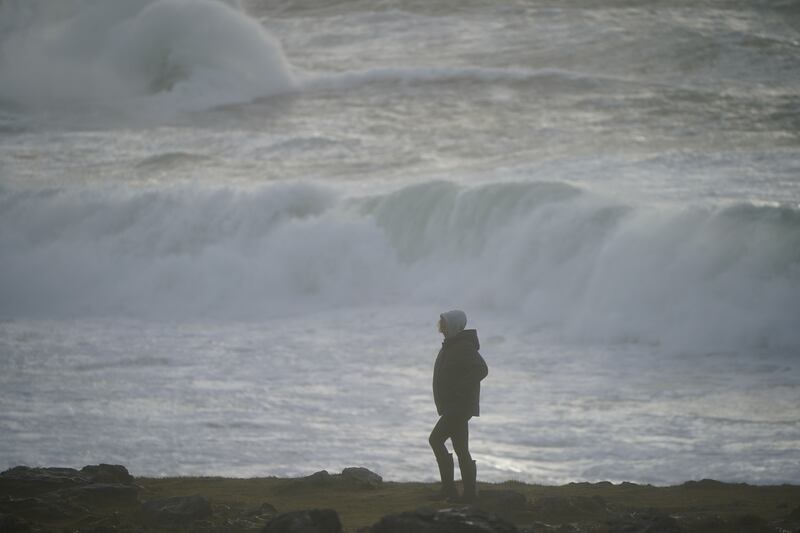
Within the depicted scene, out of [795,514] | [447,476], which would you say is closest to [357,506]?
[447,476]

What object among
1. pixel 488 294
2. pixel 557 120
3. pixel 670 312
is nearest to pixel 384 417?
pixel 670 312

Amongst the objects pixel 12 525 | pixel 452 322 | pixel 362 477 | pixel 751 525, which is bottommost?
pixel 12 525

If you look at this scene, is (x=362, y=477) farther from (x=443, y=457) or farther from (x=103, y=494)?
(x=103, y=494)

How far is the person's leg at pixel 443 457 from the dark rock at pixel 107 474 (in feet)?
7.68

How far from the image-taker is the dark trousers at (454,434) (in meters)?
7.83

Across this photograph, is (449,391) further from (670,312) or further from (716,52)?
(716,52)

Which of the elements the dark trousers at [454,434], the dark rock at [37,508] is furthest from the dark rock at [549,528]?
the dark rock at [37,508]

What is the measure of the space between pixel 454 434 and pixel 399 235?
1383 cm

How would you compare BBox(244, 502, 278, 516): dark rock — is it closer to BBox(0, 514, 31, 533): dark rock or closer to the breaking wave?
BBox(0, 514, 31, 533): dark rock

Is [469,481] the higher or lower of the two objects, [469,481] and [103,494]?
the higher

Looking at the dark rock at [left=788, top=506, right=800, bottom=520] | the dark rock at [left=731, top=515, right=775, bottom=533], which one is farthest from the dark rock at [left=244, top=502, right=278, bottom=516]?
the dark rock at [left=788, top=506, right=800, bottom=520]

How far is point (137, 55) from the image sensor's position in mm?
36281

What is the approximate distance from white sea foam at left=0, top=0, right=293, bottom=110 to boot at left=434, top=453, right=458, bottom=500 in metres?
25.4

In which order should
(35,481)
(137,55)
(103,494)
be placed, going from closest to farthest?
(103,494) < (35,481) < (137,55)
